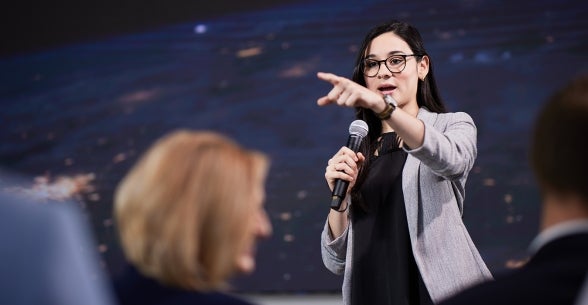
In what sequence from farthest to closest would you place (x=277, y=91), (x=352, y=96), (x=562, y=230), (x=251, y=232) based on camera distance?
(x=277, y=91), (x=352, y=96), (x=251, y=232), (x=562, y=230)

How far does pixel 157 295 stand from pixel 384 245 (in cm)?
102

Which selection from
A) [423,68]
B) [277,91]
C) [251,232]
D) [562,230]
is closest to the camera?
[562,230]

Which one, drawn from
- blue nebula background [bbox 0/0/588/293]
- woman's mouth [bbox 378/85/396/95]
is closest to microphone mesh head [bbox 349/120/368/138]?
woman's mouth [bbox 378/85/396/95]

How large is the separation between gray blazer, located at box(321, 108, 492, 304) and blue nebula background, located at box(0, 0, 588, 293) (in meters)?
1.58

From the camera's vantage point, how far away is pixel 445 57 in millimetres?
3539

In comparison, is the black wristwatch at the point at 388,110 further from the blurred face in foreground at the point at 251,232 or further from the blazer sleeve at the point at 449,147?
the blurred face in foreground at the point at 251,232

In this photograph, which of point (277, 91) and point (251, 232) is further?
point (277, 91)

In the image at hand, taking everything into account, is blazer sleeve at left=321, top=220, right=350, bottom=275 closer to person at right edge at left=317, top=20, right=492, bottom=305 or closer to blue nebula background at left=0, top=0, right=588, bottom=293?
person at right edge at left=317, top=20, right=492, bottom=305

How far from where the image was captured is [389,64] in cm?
211

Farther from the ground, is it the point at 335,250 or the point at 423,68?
the point at 423,68

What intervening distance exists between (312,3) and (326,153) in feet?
2.53

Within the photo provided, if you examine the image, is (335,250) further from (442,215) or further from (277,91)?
(277,91)

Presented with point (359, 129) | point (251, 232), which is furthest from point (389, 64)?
point (251, 232)

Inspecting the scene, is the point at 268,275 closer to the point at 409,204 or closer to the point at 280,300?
the point at 280,300
